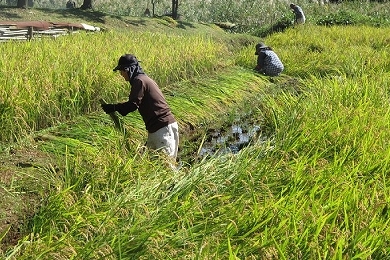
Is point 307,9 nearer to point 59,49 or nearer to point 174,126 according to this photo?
point 59,49

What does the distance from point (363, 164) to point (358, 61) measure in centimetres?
600

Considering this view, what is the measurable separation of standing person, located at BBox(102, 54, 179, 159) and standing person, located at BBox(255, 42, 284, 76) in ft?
17.0

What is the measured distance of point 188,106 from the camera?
7.07m

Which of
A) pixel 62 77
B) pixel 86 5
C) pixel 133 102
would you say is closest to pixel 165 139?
pixel 133 102

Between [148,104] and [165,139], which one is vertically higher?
[148,104]

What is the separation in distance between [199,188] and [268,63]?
6.67 meters

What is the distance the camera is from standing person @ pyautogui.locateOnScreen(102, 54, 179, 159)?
4.47 meters

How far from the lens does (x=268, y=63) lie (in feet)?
31.8

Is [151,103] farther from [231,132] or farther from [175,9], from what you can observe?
[175,9]

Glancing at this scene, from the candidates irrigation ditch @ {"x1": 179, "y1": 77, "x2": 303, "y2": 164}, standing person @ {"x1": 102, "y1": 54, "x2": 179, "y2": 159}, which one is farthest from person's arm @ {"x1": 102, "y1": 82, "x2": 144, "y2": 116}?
irrigation ditch @ {"x1": 179, "y1": 77, "x2": 303, "y2": 164}

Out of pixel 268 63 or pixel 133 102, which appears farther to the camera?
pixel 268 63

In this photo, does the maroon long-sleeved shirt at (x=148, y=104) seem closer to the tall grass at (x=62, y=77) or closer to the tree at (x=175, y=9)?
the tall grass at (x=62, y=77)

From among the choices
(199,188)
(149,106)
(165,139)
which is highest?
(149,106)

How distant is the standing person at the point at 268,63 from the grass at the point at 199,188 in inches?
109
